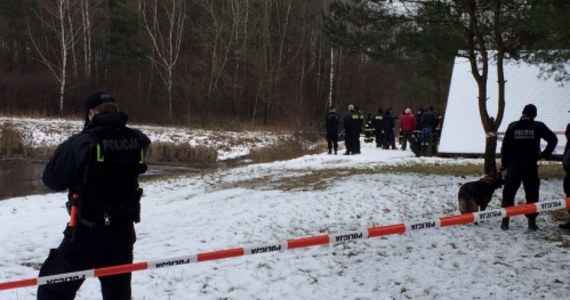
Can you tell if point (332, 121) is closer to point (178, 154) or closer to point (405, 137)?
point (405, 137)

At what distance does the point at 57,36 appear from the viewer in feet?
142

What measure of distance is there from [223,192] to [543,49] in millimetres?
7405

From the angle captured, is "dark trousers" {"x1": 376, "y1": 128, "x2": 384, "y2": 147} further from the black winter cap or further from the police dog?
the black winter cap

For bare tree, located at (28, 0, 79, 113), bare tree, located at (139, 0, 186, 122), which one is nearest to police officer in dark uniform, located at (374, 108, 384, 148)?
bare tree, located at (139, 0, 186, 122)

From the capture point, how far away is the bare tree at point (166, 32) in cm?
4066

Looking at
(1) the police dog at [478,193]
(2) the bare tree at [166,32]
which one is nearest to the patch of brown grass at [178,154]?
(2) the bare tree at [166,32]

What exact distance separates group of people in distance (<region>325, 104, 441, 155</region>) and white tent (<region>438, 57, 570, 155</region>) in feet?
2.31

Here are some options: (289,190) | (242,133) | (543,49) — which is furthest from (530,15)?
(242,133)

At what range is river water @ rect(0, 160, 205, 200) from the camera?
1551cm

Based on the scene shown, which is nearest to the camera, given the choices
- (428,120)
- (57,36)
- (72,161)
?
(72,161)

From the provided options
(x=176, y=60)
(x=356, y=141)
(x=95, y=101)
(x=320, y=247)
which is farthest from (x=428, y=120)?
(x=176, y=60)

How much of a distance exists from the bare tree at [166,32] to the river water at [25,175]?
18259 millimetres

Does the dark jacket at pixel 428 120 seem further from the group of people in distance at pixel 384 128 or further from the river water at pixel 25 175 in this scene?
the river water at pixel 25 175

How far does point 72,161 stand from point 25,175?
56.4 feet
